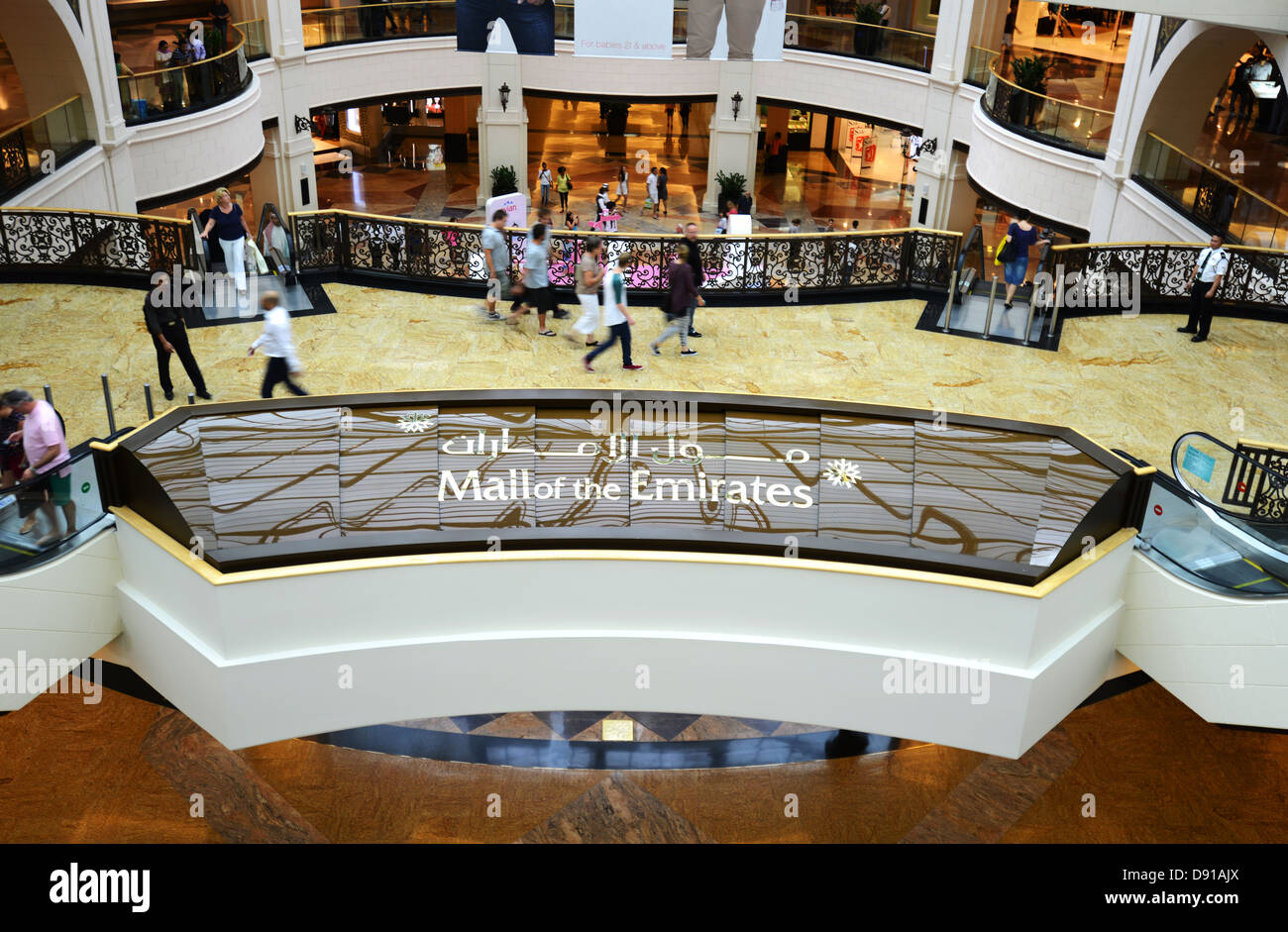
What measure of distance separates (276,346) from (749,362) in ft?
17.2

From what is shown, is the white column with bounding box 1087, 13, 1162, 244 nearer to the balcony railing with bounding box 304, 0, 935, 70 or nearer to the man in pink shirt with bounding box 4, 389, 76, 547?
the balcony railing with bounding box 304, 0, 935, 70

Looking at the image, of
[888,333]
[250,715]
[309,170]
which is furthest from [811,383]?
[309,170]

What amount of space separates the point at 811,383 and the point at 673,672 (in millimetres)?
4645

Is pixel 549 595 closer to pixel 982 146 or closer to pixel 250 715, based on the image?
pixel 250 715

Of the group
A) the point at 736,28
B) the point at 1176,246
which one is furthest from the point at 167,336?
the point at 1176,246

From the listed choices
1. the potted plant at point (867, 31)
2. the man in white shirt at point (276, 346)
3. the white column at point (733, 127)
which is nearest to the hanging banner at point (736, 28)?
the man in white shirt at point (276, 346)

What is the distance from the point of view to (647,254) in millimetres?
14102

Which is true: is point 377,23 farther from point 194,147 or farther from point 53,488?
point 53,488

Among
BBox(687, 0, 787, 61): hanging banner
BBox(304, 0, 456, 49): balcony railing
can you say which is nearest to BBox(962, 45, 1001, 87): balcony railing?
BBox(687, 0, 787, 61): hanging banner

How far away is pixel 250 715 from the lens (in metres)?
8.46
